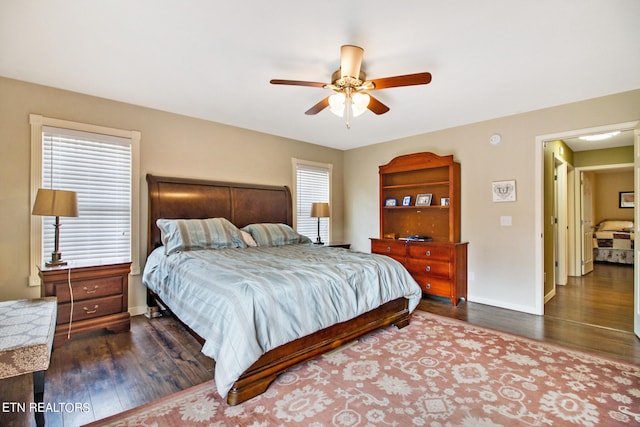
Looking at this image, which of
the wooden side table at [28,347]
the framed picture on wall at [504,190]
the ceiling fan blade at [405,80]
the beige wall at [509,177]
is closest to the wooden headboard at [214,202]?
the wooden side table at [28,347]

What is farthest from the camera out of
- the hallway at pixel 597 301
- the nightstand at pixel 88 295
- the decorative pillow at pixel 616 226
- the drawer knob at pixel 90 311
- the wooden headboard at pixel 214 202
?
the decorative pillow at pixel 616 226

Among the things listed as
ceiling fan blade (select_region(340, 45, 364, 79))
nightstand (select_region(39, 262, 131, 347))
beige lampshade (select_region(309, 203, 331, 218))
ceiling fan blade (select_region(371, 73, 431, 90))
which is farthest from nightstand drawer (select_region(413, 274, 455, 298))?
nightstand (select_region(39, 262, 131, 347))

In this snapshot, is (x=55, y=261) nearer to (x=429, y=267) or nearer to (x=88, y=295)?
(x=88, y=295)

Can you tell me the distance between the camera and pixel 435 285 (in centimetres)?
428

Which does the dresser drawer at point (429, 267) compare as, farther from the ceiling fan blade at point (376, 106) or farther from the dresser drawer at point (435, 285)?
the ceiling fan blade at point (376, 106)

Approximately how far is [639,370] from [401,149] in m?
A: 3.79

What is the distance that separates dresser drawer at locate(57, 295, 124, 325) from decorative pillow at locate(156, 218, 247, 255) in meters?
0.67

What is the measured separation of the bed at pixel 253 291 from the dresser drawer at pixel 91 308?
0.35 metres

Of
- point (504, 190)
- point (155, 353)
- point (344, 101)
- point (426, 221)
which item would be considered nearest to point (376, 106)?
point (344, 101)

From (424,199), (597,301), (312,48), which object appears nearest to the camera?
(312,48)

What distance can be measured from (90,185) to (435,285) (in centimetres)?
440

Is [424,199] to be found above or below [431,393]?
above

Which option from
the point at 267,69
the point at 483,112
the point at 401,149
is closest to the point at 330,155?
the point at 401,149

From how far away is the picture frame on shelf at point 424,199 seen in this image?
188 inches
